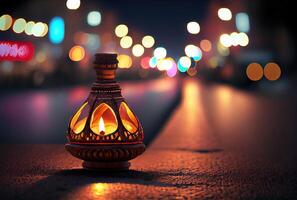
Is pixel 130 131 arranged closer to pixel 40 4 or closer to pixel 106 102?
pixel 106 102

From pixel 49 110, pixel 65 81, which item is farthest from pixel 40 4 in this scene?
pixel 49 110

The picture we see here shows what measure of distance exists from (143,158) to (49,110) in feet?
46.1

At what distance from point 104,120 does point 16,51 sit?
2442 inches

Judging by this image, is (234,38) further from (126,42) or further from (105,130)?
(105,130)

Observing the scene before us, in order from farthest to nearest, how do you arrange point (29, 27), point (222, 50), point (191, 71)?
1. point (191, 71)
2. point (222, 50)
3. point (29, 27)

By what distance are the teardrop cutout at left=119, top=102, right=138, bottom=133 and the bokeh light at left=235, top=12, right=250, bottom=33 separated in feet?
270

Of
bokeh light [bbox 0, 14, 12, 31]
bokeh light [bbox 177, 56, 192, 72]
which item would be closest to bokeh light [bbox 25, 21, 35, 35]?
bokeh light [bbox 0, 14, 12, 31]

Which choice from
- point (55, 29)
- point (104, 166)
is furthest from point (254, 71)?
point (104, 166)

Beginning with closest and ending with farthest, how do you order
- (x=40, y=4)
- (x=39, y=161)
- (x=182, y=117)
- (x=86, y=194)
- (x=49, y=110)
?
(x=86, y=194), (x=39, y=161), (x=182, y=117), (x=49, y=110), (x=40, y=4)

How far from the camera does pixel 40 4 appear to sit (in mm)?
80000

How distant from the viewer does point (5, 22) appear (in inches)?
2467

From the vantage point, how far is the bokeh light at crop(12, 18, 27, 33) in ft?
223

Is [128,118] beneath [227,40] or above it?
beneath

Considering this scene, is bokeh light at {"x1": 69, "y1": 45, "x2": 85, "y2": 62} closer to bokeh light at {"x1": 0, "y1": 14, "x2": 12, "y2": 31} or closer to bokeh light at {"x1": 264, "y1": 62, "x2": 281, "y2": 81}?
bokeh light at {"x1": 0, "y1": 14, "x2": 12, "y2": 31}
